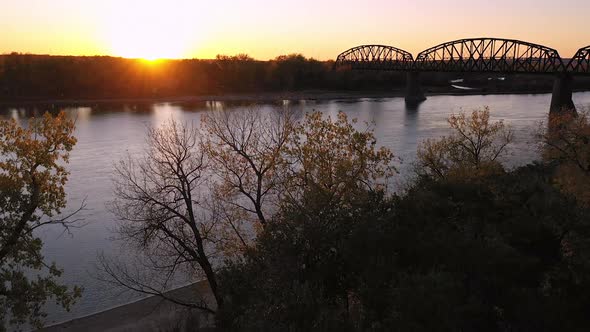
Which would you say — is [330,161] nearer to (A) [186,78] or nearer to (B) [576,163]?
(B) [576,163]

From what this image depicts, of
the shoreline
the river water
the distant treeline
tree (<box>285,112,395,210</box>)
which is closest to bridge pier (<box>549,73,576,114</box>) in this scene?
the river water

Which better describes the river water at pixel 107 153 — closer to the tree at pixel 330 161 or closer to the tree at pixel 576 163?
the tree at pixel 330 161

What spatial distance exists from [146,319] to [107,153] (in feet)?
70.3

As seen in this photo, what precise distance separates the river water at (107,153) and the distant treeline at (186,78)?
15.1 metres

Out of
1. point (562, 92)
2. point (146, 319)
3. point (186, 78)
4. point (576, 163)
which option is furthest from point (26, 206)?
point (186, 78)

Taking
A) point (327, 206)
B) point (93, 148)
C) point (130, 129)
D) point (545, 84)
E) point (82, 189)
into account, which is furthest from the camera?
point (545, 84)

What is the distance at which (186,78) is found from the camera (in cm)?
9425

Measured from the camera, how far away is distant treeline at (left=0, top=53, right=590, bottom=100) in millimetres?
85000

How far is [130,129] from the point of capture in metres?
45.9

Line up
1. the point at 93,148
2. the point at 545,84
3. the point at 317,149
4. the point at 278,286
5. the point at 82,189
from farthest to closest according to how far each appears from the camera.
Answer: the point at 545,84, the point at 93,148, the point at 82,189, the point at 317,149, the point at 278,286

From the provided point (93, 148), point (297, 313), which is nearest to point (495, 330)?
point (297, 313)

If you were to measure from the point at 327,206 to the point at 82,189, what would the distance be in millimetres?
18176

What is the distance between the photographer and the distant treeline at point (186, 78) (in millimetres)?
85000

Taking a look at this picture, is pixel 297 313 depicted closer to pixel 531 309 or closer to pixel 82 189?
pixel 531 309
